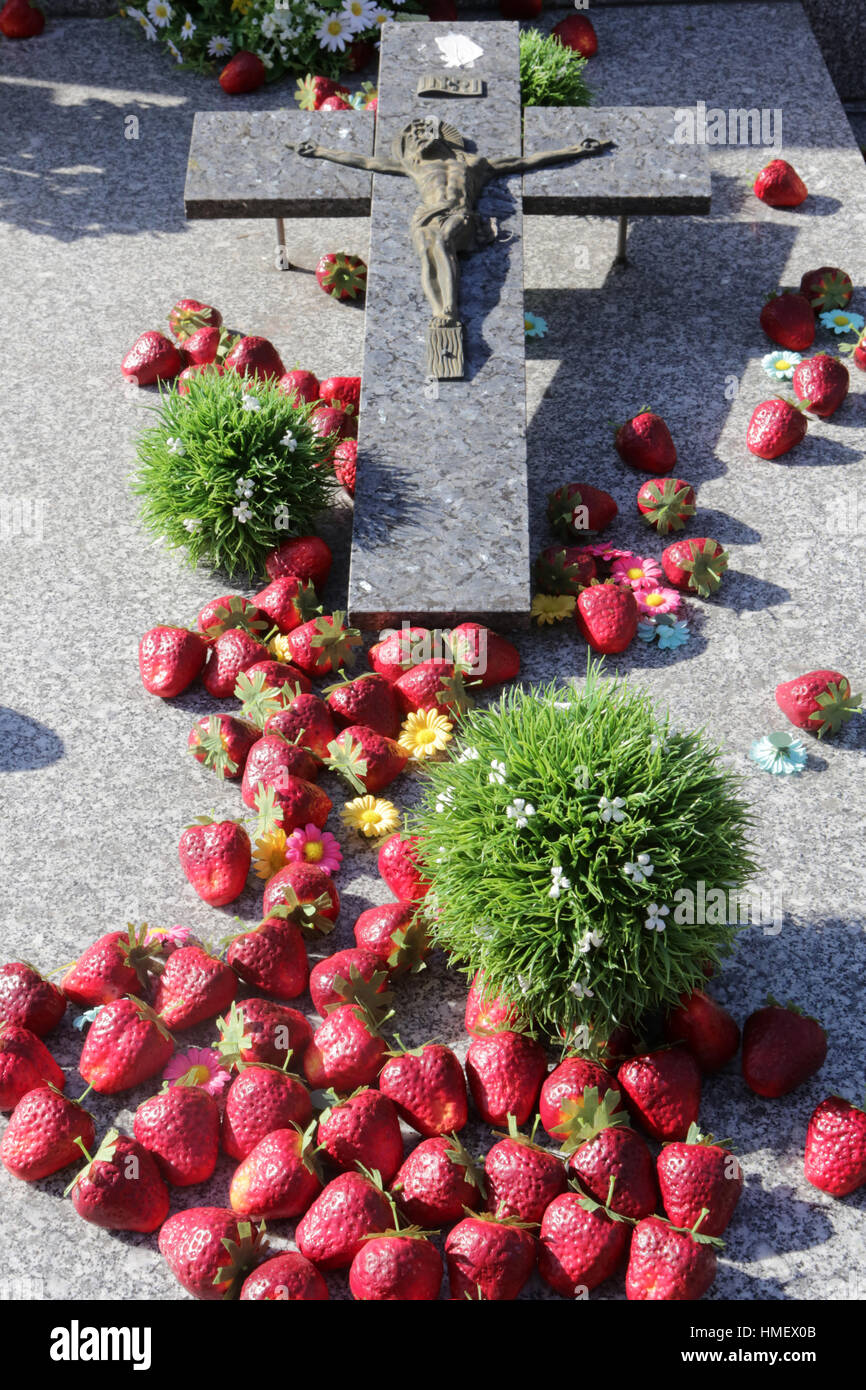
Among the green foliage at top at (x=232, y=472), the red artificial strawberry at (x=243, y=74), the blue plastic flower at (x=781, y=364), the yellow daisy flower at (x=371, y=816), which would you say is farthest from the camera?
the red artificial strawberry at (x=243, y=74)

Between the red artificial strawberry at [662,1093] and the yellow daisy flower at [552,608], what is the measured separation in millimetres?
1759

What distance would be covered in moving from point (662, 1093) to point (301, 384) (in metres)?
3.08

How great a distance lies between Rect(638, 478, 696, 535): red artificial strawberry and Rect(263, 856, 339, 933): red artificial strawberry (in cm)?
189

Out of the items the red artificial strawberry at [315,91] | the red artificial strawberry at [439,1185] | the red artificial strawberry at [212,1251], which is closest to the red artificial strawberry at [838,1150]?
the red artificial strawberry at [439,1185]

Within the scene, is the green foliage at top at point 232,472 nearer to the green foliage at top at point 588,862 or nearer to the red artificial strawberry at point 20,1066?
the green foliage at top at point 588,862

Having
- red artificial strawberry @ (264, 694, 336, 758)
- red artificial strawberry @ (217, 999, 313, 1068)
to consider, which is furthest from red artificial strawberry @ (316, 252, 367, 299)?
red artificial strawberry @ (217, 999, 313, 1068)

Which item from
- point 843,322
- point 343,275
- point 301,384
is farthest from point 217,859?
point 843,322

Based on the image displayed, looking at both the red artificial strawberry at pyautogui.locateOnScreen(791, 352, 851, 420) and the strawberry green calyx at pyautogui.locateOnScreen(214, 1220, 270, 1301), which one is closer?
the strawberry green calyx at pyautogui.locateOnScreen(214, 1220, 270, 1301)

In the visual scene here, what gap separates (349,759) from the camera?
4.23 m

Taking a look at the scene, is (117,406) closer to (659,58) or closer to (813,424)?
(813,424)

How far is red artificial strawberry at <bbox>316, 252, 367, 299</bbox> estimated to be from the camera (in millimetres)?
6156

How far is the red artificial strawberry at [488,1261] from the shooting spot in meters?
3.08

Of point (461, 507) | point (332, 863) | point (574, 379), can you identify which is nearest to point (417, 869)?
point (332, 863)

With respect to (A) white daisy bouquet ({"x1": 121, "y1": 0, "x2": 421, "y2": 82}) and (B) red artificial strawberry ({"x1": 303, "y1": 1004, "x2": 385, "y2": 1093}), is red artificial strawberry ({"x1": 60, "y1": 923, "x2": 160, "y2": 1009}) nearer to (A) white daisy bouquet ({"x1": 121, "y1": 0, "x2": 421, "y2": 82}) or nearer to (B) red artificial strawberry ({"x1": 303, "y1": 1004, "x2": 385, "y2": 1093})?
(B) red artificial strawberry ({"x1": 303, "y1": 1004, "x2": 385, "y2": 1093})
